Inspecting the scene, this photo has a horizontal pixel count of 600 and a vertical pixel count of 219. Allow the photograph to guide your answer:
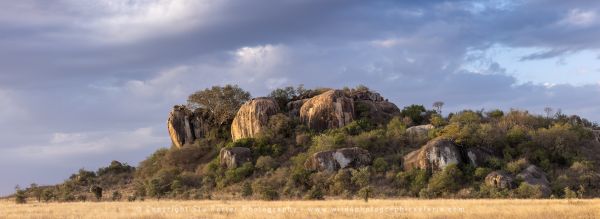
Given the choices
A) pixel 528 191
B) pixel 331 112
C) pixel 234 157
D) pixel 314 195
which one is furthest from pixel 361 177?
pixel 331 112

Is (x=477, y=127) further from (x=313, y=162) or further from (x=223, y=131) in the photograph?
(x=223, y=131)

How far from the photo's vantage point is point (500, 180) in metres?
47.6

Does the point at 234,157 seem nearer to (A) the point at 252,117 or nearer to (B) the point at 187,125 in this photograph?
(A) the point at 252,117

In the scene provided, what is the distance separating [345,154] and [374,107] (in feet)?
57.1

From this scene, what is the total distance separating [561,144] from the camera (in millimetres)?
55938

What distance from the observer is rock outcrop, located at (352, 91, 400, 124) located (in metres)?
69.6

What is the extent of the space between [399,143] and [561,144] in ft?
48.0

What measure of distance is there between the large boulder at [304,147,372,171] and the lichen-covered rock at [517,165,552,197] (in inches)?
531

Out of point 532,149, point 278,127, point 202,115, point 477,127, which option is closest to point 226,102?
point 202,115

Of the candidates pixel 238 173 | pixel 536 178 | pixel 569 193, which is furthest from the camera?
pixel 238 173

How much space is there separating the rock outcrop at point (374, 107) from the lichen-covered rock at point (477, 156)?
1609 centimetres

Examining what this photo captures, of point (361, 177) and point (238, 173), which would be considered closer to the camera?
point (361, 177)

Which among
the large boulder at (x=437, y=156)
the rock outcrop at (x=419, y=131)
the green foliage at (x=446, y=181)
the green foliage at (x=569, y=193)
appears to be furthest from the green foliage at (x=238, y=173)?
the green foliage at (x=569, y=193)

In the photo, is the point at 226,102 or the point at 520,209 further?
the point at 226,102
